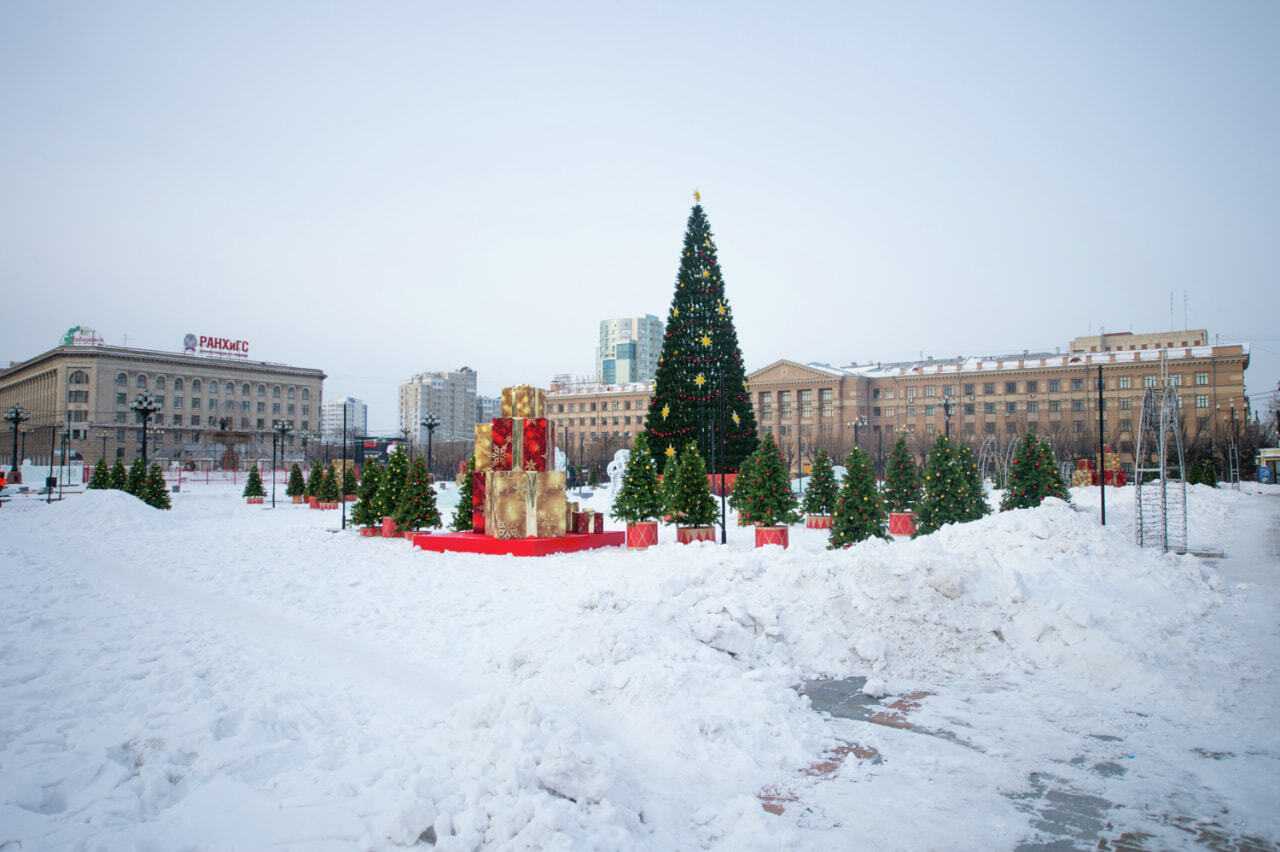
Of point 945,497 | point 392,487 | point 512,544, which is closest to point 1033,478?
point 945,497

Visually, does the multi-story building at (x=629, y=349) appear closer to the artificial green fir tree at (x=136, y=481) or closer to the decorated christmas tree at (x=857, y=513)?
the artificial green fir tree at (x=136, y=481)

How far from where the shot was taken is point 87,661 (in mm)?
7488

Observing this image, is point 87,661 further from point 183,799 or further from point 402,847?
point 402,847

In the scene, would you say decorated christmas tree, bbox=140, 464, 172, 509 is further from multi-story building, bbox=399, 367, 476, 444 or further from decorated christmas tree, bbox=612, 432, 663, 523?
multi-story building, bbox=399, 367, 476, 444

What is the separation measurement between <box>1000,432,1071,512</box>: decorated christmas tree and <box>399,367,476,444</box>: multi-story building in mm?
155991

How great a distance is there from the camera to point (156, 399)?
89875 mm

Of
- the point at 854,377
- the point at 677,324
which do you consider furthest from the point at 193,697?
the point at 854,377

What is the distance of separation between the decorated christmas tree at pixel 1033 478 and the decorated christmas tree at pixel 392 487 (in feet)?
54.9

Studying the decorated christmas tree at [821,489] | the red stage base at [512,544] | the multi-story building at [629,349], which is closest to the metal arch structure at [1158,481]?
the decorated christmas tree at [821,489]

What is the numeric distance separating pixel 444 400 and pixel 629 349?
164ft

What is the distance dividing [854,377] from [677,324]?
52.8 metres

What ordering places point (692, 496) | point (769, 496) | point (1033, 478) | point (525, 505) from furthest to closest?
point (1033, 478) < point (692, 496) < point (769, 496) < point (525, 505)

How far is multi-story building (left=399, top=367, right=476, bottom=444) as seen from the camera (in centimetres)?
17200

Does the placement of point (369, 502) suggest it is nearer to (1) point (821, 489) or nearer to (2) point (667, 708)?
(1) point (821, 489)
